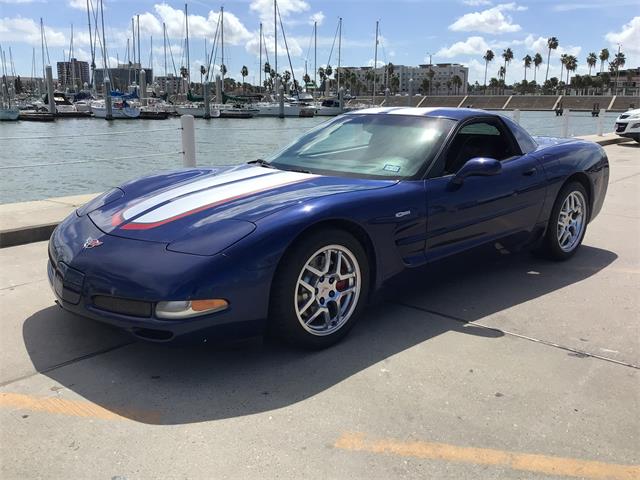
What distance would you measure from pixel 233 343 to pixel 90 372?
0.76m

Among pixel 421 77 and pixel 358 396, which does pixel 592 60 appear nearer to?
pixel 421 77

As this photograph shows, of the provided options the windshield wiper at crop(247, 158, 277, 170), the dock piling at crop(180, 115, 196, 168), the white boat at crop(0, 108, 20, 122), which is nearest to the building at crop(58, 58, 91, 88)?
the white boat at crop(0, 108, 20, 122)

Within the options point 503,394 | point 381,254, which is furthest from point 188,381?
point 503,394

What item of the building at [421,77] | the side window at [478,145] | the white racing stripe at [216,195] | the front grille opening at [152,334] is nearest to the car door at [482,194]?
the side window at [478,145]

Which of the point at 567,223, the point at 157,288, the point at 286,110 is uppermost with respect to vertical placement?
the point at 286,110

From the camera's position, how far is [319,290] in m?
3.14

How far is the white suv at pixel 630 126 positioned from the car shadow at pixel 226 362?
14.1 metres

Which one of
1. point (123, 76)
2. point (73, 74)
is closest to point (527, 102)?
point (123, 76)

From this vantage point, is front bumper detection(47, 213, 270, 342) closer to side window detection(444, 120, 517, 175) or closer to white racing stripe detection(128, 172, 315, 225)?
white racing stripe detection(128, 172, 315, 225)

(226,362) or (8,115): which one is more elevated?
(8,115)

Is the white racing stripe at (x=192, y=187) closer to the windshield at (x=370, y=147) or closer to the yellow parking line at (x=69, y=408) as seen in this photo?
the windshield at (x=370, y=147)

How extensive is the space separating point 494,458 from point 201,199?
6.66 feet

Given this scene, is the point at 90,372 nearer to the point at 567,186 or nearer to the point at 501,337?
the point at 501,337

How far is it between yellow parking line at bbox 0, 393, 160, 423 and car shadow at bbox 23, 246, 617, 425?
0.01 m
